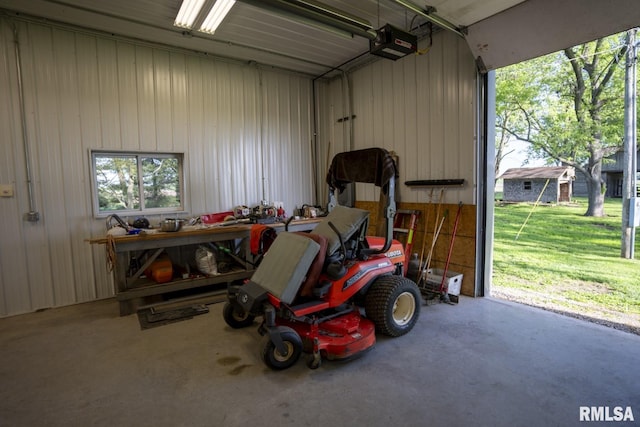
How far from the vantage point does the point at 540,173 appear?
425 inches

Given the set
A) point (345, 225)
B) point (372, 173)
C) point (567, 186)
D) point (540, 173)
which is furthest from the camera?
point (540, 173)

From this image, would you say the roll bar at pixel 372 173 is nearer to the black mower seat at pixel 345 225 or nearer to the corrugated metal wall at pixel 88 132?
the black mower seat at pixel 345 225

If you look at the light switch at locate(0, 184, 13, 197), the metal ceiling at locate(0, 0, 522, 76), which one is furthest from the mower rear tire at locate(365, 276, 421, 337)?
the light switch at locate(0, 184, 13, 197)

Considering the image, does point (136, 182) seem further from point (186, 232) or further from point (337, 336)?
point (337, 336)

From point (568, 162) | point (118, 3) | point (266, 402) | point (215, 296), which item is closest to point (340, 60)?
point (118, 3)

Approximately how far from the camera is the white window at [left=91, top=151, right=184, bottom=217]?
14.5ft

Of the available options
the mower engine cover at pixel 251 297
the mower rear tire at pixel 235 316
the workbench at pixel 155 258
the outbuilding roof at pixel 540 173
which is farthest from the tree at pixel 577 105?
the mower rear tire at pixel 235 316

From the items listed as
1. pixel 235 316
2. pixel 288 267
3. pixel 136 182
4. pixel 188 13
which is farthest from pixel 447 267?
pixel 136 182

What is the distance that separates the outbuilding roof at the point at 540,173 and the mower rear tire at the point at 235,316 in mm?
10708

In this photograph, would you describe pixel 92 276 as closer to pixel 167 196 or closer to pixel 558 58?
pixel 167 196

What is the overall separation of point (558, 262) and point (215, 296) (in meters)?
5.93

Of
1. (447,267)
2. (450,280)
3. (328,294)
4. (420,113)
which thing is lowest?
(450,280)

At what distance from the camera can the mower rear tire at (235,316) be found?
3285 mm

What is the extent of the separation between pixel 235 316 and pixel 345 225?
5.02 ft
